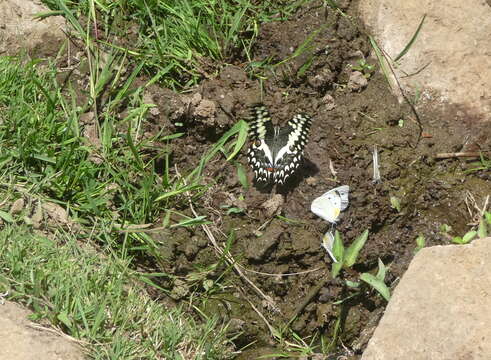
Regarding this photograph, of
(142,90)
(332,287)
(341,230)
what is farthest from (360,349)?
(142,90)

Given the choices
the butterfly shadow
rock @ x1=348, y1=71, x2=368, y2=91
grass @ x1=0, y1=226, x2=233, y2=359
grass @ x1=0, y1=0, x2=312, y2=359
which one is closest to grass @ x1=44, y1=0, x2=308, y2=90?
grass @ x1=0, y1=0, x2=312, y2=359

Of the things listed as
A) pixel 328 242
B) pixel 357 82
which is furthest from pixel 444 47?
pixel 328 242

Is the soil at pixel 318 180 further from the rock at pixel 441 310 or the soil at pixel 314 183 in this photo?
the rock at pixel 441 310

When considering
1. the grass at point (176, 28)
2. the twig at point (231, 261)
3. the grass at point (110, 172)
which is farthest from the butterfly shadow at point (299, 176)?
the grass at point (176, 28)

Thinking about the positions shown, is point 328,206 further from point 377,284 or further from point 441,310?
point 441,310

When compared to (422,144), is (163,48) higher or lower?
higher

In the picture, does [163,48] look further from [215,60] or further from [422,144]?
[422,144]

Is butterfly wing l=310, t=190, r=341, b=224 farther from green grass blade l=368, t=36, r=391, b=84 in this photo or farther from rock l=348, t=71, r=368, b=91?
green grass blade l=368, t=36, r=391, b=84
